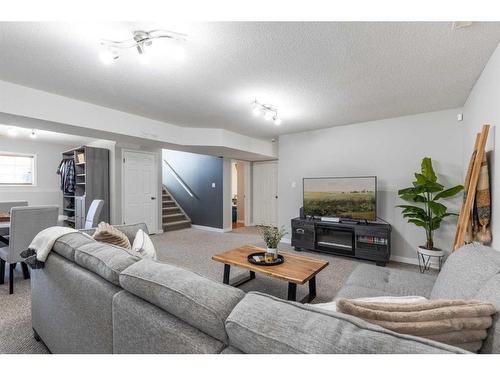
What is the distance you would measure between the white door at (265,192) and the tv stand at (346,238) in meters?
2.45

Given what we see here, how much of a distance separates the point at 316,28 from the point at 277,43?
1.01ft

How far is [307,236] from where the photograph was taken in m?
4.05

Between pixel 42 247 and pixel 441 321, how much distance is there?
2.13 m

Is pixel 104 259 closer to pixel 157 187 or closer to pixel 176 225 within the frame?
pixel 157 187

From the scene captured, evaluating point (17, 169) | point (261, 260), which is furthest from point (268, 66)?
point (17, 169)

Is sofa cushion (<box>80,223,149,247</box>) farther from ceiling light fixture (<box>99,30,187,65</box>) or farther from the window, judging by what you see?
the window

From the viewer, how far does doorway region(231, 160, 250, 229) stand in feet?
22.8

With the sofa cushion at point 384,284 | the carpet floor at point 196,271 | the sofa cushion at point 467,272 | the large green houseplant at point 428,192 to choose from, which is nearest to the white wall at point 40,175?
the carpet floor at point 196,271

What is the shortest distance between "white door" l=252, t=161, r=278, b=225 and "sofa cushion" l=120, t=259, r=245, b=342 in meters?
5.68

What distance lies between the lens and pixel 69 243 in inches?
57.4

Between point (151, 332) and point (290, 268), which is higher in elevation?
point (151, 332)

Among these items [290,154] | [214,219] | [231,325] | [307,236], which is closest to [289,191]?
[290,154]

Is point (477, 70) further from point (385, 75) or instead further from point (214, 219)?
point (214, 219)

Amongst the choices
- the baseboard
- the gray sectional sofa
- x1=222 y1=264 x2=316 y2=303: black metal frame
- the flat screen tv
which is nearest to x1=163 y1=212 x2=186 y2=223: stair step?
the baseboard
